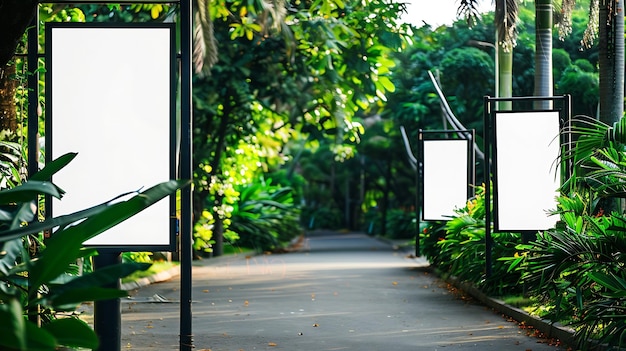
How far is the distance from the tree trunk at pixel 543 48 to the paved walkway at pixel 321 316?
3.71 m

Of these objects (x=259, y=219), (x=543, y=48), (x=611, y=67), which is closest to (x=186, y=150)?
(x=611, y=67)

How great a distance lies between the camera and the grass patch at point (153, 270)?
19.9 metres

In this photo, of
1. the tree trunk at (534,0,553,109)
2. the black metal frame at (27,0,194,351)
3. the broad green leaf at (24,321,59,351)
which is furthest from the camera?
the tree trunk at (534,0,553,109)

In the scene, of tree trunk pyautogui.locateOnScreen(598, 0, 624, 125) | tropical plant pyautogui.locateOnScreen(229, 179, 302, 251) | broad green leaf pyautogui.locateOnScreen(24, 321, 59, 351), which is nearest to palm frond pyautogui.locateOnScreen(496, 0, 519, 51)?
tree trunk pyautogui.locateOnScreen(598, 0, 624, 125)

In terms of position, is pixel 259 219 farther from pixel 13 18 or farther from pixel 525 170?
pixel 13 18

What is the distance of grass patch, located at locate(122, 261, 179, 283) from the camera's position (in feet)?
65.2

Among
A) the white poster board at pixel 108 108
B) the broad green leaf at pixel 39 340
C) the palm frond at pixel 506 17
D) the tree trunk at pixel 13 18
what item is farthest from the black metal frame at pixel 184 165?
the palm frond at pixel 506 17

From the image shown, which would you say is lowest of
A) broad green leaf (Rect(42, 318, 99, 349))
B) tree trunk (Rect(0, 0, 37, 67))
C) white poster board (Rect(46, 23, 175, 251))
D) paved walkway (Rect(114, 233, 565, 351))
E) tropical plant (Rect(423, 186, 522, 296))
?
paved walkway (Rect(114, 233, 565, 351))

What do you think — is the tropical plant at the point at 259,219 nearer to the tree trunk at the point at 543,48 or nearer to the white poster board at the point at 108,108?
the tree trunk at the point at 543,48

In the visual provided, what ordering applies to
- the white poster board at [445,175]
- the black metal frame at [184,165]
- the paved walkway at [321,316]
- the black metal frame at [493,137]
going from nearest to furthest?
the black metal frame at [184,165] < the paved walkway at [321,316] < the black metal frame at [493,137] < the white poster board at [445,175]

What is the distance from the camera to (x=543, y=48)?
1738cm

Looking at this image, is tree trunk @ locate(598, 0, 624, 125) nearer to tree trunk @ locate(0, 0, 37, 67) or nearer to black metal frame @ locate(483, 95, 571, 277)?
black metal frame @ locate(483, 95, 571, 277)

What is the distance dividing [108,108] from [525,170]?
8.24 m

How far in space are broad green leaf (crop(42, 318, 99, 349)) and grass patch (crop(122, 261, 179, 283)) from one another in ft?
46.1
